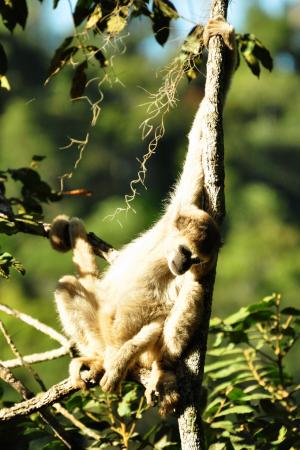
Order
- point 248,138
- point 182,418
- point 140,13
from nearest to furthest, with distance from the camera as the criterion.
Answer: point 182,418 < point 140,13 < point 248,138

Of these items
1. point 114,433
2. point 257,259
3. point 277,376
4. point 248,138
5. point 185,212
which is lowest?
point 114,433

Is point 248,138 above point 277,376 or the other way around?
above

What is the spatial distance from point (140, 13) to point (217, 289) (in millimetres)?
50179

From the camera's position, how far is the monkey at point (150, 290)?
6680 millimetres

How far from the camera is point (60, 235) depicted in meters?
7.97

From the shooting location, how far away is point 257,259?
63906mm

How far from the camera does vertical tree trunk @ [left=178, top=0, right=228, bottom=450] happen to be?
5977 mm

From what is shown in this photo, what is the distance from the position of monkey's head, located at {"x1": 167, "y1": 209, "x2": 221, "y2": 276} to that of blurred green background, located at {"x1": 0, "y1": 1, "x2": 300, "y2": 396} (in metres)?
43.2

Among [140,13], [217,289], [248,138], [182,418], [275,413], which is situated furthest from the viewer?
[248,138]

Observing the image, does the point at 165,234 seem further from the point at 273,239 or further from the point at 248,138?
the point at 248,138

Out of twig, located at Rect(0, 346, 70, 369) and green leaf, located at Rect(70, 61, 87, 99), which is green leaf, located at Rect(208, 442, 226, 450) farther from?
green leaf, located at Rect(70, 61, 87, 99)

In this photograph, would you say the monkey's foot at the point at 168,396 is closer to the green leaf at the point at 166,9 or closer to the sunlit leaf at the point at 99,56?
the sunlit leaf at the point at 99,56

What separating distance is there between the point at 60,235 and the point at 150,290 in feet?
3.14

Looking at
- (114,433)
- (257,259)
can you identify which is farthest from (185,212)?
(257,259)
